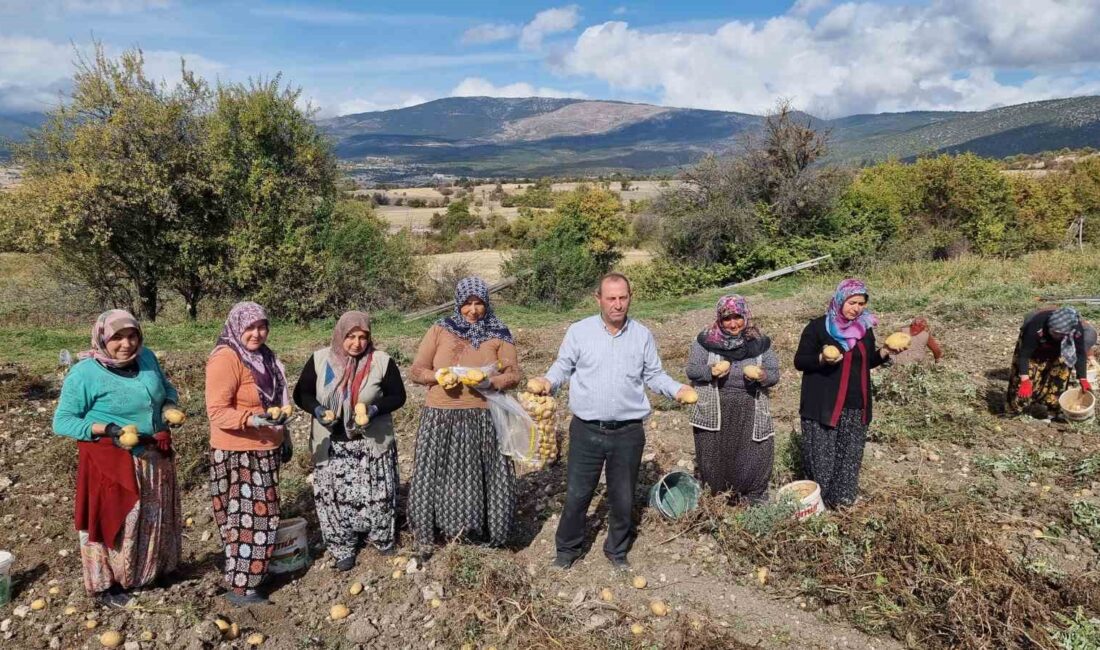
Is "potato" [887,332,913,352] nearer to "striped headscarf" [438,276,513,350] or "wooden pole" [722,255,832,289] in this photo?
"striped headscarf" [438,276,513,350]

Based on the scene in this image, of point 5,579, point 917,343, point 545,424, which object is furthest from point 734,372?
point 5,579

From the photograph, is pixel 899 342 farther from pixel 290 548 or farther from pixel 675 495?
pixel 290 548

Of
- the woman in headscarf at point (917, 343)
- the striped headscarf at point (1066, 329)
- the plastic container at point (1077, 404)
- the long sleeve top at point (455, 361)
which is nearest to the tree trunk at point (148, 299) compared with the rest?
the long sleeve top at point (455, 361)

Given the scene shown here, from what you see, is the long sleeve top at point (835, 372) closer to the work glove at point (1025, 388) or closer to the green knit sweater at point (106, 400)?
the work glove at point (1025, 388)

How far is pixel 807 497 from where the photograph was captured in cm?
397

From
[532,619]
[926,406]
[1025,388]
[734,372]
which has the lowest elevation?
[532,619]

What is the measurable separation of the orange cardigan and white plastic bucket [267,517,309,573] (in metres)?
0.63

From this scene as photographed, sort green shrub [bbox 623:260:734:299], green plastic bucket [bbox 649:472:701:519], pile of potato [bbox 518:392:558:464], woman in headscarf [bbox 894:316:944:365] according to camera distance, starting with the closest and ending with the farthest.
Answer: woman in headscarf [bbox 894:316:944:365] < green plastic bucket [bbox 649:472:701:519] < pile of potato [bbox 518:392:558:464] < green shrub [bbox 623:260:734:299]

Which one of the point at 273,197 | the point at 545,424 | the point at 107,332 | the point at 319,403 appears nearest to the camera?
the point at 107,332

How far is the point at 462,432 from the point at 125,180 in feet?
37.9

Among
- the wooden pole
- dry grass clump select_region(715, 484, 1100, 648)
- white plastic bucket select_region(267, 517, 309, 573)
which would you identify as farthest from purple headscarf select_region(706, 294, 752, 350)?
the wooden pole

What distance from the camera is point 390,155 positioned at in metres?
169

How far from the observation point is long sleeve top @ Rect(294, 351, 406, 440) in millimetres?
3613

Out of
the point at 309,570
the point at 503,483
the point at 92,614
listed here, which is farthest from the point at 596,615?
the point at 92,614
